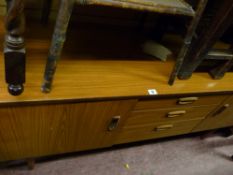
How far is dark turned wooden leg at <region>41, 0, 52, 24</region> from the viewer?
109 centimetres

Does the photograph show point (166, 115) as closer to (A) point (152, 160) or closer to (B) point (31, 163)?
(A) point (152, 160)

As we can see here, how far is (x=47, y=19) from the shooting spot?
3.71ft

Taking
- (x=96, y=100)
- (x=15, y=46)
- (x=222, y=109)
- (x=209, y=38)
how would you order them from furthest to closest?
(x=222, y=109) < (x=209, y=38) < (x=96, y=100) < (x=15, y=46)

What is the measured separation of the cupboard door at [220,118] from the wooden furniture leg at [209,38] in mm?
358

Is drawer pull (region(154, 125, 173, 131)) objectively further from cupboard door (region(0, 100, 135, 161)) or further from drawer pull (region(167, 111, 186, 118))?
cupboard door (region(0, 100, 135, 161))

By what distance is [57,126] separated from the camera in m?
0.90

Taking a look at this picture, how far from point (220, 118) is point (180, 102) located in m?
0.52

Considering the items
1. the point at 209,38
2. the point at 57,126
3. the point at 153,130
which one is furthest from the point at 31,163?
the point at 209,38

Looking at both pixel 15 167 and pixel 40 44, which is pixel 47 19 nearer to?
pixel 40 44

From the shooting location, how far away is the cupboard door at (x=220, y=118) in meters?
1.34

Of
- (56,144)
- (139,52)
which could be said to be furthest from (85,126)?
(139,52)

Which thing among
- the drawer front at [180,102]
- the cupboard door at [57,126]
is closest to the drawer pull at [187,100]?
the drawer front at [180,102]

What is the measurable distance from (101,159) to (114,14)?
0.82m

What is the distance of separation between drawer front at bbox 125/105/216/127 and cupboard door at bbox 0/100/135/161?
0.08 m
